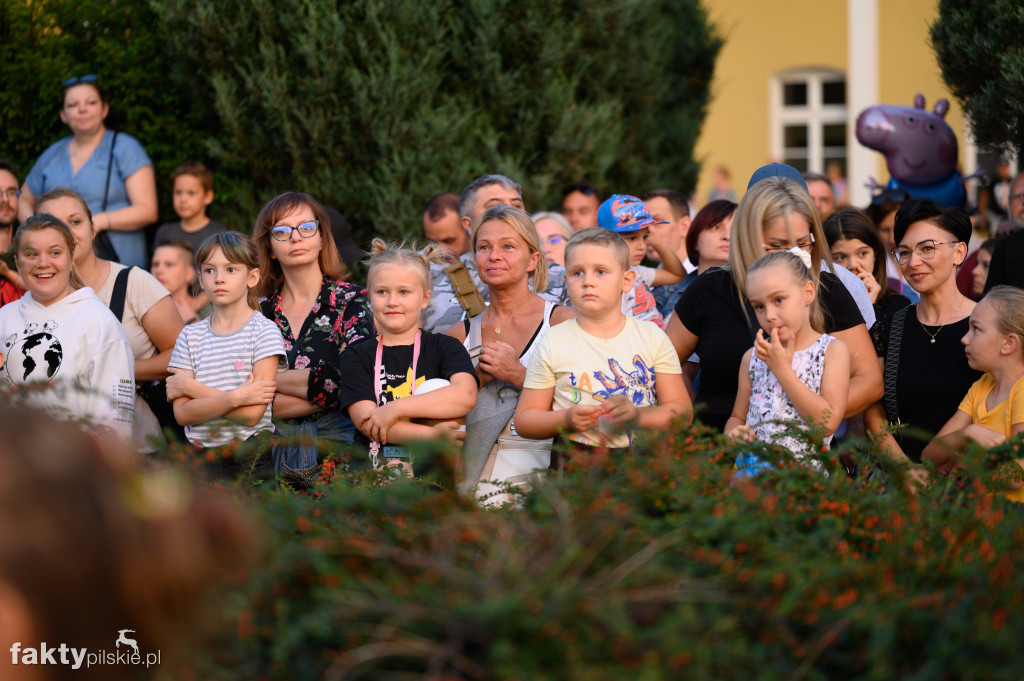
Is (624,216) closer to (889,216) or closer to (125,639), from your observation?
(889,216)

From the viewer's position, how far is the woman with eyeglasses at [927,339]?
4117mm

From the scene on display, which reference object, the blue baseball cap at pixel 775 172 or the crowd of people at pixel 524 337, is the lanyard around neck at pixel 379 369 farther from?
the blue baseball cap at pixel 775 172

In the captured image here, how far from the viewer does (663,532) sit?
198 centimetres

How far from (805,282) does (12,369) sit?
131 inches

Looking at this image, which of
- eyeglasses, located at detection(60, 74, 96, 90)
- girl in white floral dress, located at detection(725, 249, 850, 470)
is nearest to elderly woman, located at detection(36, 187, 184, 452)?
eyeglasses, located at detection(60, 74, 96, 90)

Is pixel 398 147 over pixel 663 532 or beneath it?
over

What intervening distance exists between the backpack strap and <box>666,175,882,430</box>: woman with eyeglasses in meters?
2.79

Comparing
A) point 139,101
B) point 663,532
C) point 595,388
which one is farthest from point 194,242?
point 663,532

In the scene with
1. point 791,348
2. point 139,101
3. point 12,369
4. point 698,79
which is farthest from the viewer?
point 698,79

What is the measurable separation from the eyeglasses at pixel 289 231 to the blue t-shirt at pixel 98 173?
2.49 m

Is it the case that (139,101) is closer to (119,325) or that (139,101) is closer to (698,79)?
(119,325)

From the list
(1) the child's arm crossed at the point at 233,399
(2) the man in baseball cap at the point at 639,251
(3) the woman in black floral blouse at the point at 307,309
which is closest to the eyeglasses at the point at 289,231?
(3) the woman in black floral blouse at the point at 307,309

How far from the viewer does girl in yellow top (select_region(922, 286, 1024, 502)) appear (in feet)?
12.3

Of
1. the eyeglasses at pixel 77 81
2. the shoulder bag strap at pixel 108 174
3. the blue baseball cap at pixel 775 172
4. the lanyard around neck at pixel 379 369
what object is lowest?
the lanyard around neck at pixel 379 369
